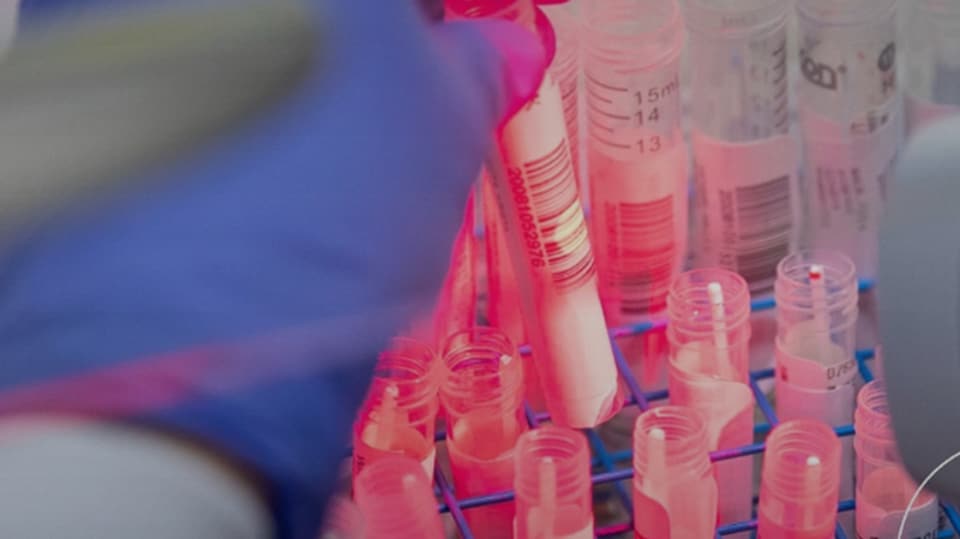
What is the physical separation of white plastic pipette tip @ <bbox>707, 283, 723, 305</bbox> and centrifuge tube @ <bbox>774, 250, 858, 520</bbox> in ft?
0.14

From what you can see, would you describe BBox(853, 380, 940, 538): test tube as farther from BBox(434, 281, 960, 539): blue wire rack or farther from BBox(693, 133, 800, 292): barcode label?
BBox(693, 133, 800, 292): barcode label

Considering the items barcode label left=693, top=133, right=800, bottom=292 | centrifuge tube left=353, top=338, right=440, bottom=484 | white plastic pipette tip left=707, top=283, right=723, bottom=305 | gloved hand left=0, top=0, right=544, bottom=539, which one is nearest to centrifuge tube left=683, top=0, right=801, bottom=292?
barcode label left=693, top=133, right=800, bottom=292

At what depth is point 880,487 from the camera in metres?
0.93

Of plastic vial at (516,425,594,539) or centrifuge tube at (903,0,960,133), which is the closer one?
plastic vial at (516,425,594,539)

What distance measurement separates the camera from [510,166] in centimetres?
88

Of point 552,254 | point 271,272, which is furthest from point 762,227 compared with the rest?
point 271,272

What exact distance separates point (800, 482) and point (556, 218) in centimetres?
19

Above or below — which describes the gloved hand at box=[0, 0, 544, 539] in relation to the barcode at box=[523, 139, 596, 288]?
above

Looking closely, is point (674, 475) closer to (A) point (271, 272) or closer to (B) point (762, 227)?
(B) point (762, 227)

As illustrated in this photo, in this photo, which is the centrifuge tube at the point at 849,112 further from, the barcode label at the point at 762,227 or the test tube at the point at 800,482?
the test tube at the point at 800,482

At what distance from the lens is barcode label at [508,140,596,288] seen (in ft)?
2.88

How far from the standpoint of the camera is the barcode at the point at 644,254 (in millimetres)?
1016

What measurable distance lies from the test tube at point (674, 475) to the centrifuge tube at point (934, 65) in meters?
0.27

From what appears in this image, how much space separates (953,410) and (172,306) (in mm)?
299
